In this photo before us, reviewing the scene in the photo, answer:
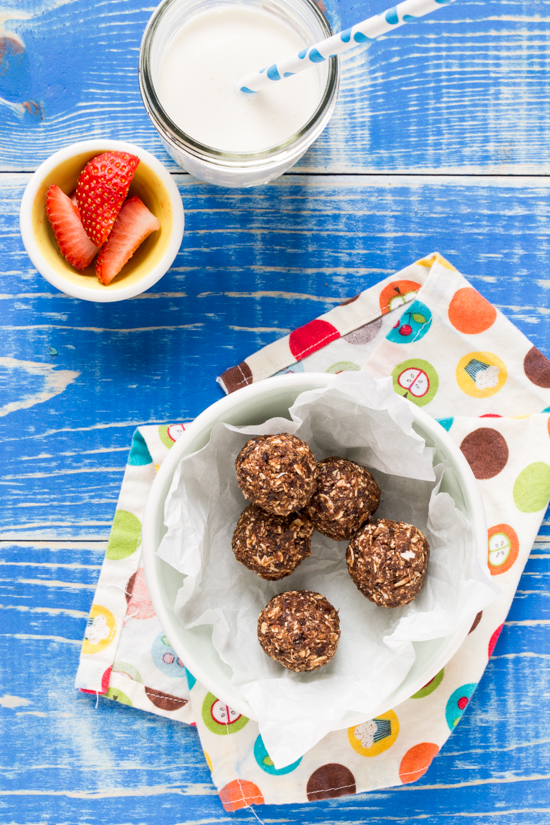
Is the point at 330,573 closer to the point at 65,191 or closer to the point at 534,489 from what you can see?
the point at 534,489

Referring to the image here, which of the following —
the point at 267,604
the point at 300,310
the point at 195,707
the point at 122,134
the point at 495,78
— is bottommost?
the point at 195,707

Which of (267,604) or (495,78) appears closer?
(267,604)

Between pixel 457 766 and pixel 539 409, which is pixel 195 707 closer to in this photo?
pixel 457 766

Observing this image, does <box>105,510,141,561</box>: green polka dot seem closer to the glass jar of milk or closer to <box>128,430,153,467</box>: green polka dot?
<box>128,430,153,467</box>: green polka dot

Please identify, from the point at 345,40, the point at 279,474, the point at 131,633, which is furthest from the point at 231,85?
the point at 131,633

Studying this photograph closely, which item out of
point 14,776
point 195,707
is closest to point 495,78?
point 195,707

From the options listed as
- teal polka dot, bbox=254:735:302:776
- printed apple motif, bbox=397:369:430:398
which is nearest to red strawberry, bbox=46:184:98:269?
printed apple motif, bbox=397:369:430:398
